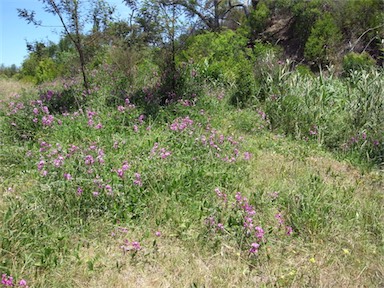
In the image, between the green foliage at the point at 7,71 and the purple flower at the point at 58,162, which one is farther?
the green foliage at the point at 7,71

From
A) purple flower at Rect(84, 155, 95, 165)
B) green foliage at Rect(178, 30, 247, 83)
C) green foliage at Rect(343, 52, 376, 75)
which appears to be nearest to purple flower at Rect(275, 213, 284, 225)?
purple flower at Rect(84, 155, 95, 165)

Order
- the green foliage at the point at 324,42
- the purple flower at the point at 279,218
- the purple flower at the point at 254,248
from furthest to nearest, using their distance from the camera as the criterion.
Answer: the green foliage at the point at 324,42
the purple flower at the point at 279,218
the purple flower at the point at 254,248

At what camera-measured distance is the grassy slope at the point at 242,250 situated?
83.8 inches

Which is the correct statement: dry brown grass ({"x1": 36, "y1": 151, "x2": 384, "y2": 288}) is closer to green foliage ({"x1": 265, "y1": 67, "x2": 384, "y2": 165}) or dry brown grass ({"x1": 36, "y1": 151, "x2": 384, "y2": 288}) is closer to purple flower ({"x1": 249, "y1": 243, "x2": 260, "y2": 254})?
purple flower ({"x1": 249, "y1": 243, "x2": 260, "y2": 254})

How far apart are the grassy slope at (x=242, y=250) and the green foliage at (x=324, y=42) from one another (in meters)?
7.54

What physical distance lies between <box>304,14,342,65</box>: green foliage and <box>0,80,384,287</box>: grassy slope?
24.7 feet

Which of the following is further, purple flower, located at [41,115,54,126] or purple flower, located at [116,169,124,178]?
purple flower, located at [41,115,54,126]

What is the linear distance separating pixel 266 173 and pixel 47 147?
2372 mm

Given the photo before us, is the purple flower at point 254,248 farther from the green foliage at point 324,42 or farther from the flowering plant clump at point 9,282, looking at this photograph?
the green foliage at point 324,42

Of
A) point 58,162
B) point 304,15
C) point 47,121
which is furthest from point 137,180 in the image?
point 304,15

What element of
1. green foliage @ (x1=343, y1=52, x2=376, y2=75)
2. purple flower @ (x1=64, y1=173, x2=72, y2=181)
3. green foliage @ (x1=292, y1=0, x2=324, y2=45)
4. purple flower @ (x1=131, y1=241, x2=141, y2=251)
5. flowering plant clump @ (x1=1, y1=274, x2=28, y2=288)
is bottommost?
purple flower @ (x1=131, y1=241, x2=141, y2=251)

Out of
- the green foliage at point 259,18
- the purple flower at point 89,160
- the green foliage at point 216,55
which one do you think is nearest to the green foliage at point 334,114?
the green foliage at point 216,55

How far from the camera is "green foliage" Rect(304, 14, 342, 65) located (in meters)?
9.88

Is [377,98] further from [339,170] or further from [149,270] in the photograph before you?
[149,270]
